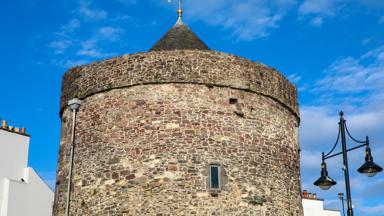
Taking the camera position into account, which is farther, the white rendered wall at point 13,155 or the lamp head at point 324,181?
the white rendered wall at point 13,155

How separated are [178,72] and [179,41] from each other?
2.23 meters

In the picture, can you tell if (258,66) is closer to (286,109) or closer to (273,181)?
(286,109)

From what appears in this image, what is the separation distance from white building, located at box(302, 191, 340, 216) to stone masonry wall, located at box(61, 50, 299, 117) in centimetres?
1851

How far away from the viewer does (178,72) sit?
49.0ft

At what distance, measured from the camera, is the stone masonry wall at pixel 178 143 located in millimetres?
13891

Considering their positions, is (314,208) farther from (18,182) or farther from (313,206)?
(18,182)

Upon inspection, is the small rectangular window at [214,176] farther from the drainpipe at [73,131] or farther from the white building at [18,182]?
the white building at [18,182]

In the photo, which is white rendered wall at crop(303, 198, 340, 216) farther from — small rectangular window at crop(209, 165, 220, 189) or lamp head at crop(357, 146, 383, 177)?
lamp head at crop(357, 146, 383, 177)

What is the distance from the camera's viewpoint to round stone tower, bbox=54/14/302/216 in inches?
548

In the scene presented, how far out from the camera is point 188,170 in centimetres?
1396

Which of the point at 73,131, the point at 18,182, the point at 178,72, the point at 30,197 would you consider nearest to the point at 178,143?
the point at 178,72

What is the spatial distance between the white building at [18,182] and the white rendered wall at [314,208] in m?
15.1

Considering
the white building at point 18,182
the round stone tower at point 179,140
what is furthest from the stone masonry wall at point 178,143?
the white building at point 18,182

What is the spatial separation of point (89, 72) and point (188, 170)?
4.40 m
